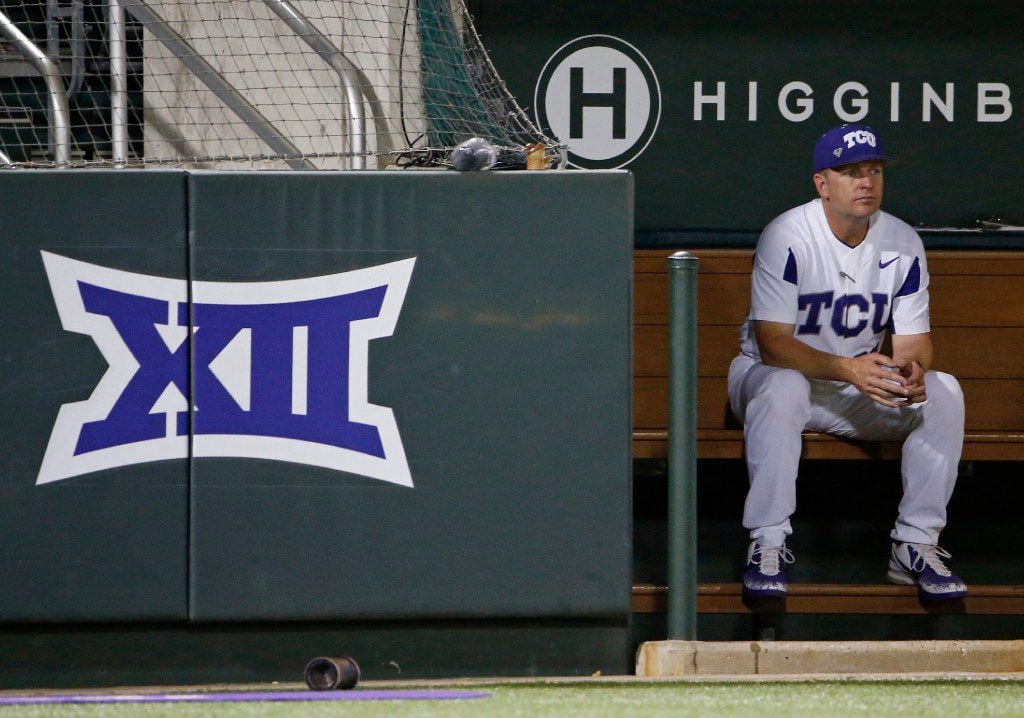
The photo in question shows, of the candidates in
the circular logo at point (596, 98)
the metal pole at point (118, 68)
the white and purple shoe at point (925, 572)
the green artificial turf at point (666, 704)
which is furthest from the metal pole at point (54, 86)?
the white and purple shoe at point (925, 572)

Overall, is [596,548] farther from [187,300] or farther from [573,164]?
[573,164]

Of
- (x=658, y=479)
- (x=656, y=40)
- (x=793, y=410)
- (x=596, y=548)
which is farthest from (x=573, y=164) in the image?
(x=596, y=548)

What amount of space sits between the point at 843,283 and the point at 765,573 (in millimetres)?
904

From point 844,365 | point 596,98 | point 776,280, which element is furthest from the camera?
point 596,98

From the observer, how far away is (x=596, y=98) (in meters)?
5.18

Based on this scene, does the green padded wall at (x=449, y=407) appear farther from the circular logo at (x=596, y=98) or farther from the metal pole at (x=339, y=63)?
the circular logo at (x=596, y=98)

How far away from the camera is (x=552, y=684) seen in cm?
296

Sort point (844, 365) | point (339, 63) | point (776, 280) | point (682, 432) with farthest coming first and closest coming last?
1. point (339, 63)
2. point (776, 280)
3. point (844, 365)
4. point (682, 432)

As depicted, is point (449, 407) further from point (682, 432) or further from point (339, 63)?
point (339, 63)

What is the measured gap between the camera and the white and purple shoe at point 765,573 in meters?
3.35

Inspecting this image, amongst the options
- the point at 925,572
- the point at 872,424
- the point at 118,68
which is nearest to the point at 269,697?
the point at 925,572

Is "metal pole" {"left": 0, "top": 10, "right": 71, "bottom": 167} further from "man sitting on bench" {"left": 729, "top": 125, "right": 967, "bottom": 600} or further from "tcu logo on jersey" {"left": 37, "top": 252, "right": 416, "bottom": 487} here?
"man sitting on bench" {"left": 729, "top": 125, "right": 967, "bottom": 600}

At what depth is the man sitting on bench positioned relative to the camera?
3.44 metres

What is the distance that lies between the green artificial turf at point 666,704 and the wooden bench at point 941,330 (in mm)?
1366
